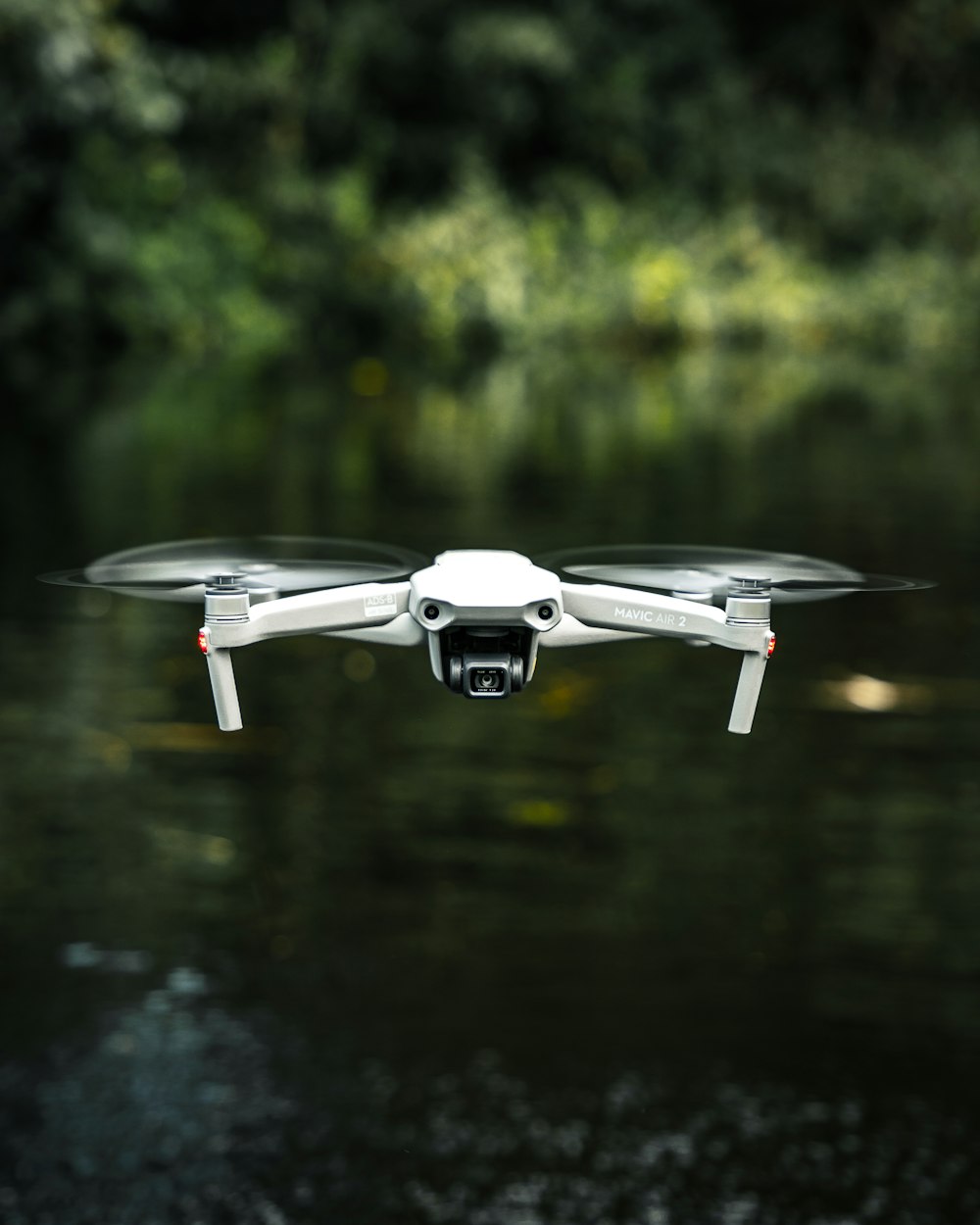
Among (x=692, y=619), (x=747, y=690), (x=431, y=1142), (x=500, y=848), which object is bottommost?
(x=431, y=1142)

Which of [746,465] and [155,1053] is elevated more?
[746,465]

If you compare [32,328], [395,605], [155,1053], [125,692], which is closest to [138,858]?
[125,692]

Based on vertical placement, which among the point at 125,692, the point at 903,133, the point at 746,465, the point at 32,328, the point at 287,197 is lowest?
the point at 125,692

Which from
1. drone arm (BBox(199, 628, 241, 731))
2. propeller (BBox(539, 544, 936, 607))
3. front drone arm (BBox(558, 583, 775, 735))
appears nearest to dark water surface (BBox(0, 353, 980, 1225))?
propeller (BBox(539, 544, 936, 607))

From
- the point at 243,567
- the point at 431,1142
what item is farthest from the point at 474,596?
the point at 431,1142

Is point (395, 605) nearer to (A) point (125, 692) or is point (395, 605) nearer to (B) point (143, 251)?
(A) point (125, 692)

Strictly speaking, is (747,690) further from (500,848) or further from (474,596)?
(500,848)
